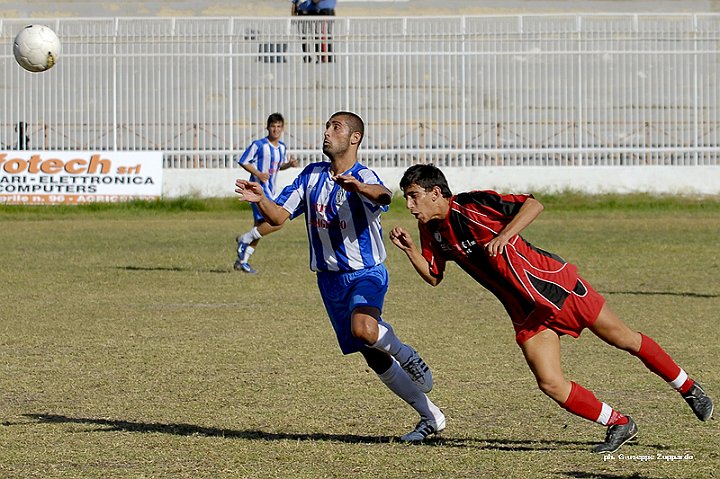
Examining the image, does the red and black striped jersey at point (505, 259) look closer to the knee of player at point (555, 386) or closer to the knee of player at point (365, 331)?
the knee of player at point (555, 386)

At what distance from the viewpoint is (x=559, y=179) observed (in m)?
28.4

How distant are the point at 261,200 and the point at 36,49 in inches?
318

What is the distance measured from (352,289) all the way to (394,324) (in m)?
4.90

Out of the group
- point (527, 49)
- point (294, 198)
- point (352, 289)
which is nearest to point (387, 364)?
point (352, 289)

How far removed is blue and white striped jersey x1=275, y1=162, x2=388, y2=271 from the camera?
24.1 ft

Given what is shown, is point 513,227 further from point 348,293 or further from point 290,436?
point 290,436

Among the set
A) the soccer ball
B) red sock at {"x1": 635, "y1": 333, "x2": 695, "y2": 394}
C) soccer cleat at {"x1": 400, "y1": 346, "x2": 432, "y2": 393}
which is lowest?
soccer cleat at {"x1": 400, "y1": 346, "x2": 432, "y2": 393}

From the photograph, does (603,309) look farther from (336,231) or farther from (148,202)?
(148,202)

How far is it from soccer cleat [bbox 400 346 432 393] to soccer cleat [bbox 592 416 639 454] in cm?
120

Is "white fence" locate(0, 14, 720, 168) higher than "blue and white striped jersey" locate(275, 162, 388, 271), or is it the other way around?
"white fence" locate(0, 14, 720, 168)

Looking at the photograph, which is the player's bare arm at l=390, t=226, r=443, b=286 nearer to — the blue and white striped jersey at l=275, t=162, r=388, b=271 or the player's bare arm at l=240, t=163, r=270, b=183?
the blue and white striped jersey at l=275, t=162, r=388, b=271

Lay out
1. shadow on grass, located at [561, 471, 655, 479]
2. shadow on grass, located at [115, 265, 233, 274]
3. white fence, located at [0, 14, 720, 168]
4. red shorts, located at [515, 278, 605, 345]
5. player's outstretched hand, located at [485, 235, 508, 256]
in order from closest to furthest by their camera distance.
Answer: shadow on grass, located at [561, 471, 655, 479] → player's outstretched hand, located at [485, 235, 508, 256] → red shorts, located at [515, 278, 605, 345] → shadow on grass, located at [115, 265, 233, 274] → white fence, located at [0, 14, 720, 168]

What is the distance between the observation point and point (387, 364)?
722 centimetres

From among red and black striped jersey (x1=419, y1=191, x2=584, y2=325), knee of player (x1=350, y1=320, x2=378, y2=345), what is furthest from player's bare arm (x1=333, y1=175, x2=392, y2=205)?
knee of player (x1=350, y1=320, x2=378, y2=345)
